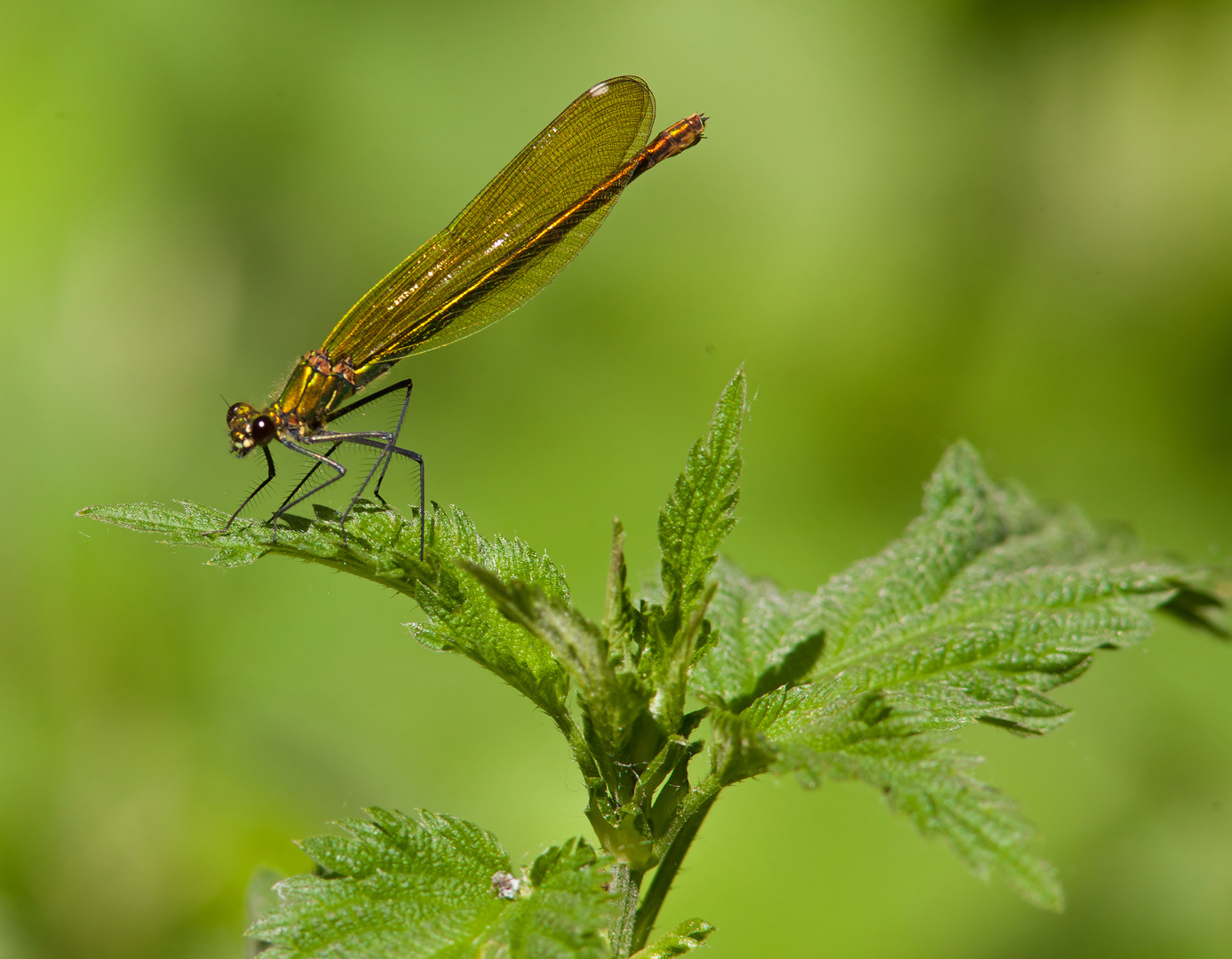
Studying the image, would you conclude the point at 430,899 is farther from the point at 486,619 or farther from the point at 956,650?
the point at 956,650

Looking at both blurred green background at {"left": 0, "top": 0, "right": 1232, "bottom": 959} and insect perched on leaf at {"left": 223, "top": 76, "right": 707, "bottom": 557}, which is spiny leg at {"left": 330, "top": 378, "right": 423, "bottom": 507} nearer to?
insect perched on leaf at {"left": 223, "top": 76, "right": 707, "bottom": 557}

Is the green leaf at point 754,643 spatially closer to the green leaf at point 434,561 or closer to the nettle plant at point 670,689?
the nettle plant at point 670,689

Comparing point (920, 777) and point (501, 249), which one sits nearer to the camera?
point (920, 777)

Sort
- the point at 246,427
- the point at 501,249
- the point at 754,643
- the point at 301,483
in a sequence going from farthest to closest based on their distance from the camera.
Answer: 1. the point at 501,249
2. the point at 246,427
3. the point at 301,483
4. the point at 754,643

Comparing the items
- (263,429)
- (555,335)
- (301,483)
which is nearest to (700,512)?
(301,483)

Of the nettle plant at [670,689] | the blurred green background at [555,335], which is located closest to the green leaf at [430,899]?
the nettle plant at [670,689]

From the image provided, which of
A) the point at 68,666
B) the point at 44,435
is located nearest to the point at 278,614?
the point at 68,666

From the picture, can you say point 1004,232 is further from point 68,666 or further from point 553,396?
point 68,666
